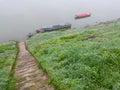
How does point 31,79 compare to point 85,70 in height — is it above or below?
below

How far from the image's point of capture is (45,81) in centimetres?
1086

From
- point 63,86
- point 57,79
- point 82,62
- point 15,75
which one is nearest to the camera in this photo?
point 63,86

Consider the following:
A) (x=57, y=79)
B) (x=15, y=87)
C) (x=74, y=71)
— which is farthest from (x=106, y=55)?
(x=15, y=87)

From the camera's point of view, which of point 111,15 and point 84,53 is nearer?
point 84,53

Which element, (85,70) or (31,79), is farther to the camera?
(31,79)

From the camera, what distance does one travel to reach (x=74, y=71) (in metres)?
10.8

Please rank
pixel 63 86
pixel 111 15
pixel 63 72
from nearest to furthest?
pixel 63 86 < pixel 63 72 < pixel 111 15

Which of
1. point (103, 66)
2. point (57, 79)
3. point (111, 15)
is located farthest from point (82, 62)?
point (111, 15)

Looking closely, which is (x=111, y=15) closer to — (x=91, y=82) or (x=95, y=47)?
(x=95, y=47)

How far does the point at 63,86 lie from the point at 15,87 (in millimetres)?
2414

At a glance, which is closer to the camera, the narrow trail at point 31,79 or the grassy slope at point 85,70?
the grassy slope at point 85,70

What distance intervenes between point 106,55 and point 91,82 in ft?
9.38

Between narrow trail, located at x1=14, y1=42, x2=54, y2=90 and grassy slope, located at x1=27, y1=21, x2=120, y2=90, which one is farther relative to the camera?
narrow trail, located at x1=14, y1=42, x2=54, y2=90

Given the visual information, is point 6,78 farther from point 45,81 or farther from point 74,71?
point 74,71
